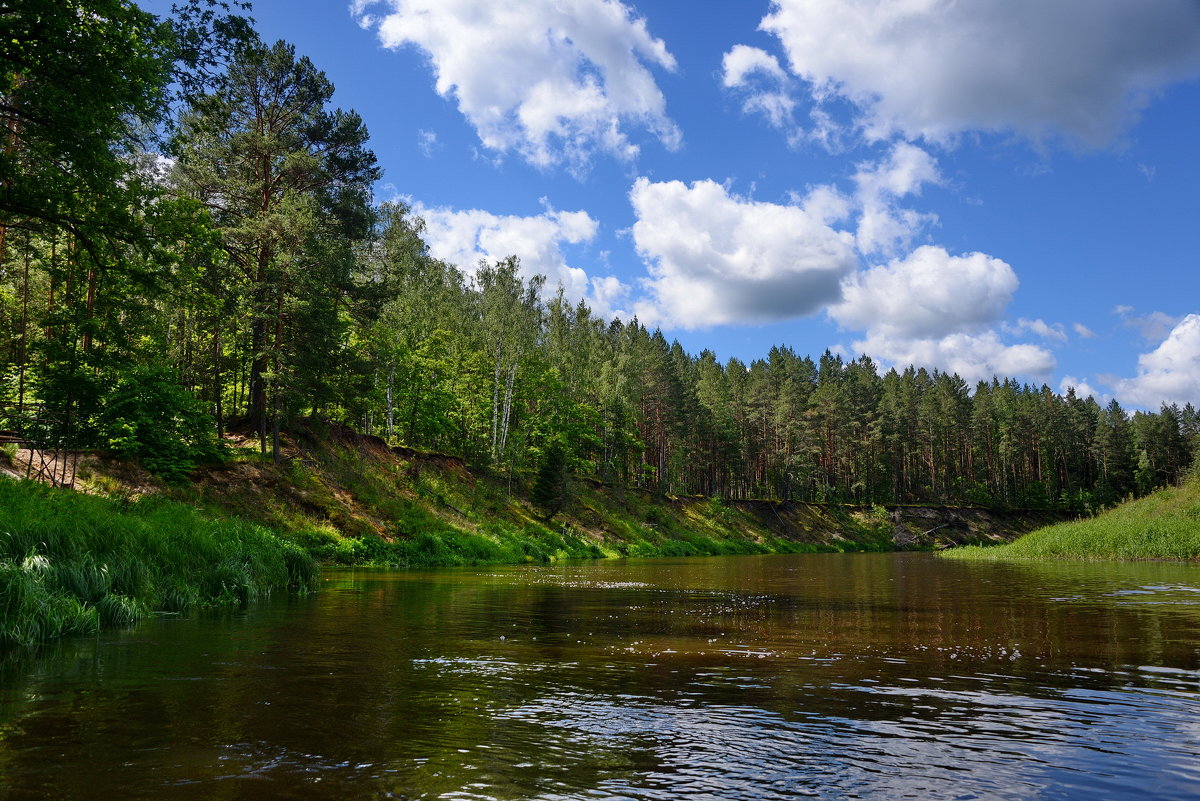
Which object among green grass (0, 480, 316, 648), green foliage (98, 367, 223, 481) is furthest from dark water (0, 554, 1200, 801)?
green foliage (98, 367, 223, 481)

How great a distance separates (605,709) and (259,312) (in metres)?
29.5

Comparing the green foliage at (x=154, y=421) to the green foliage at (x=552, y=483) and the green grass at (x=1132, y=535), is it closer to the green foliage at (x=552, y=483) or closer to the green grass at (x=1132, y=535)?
the green foliage at (x=552, y=483)

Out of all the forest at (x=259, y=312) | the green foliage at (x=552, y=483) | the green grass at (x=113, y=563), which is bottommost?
the green grass at (x=113, y=563)

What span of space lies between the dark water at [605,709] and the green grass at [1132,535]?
94.0 feet

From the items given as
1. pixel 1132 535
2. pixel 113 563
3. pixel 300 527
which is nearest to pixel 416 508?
pixel 300 527

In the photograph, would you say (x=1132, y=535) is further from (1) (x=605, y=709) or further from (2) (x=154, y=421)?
(2) (x=154, y=421)

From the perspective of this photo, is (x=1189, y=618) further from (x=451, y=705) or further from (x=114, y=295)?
(x=114, y=295)

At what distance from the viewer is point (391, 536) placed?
113 ft

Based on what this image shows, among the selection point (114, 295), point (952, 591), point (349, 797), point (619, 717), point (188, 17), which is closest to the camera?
point (349, 797)

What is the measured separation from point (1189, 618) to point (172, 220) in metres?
23.3

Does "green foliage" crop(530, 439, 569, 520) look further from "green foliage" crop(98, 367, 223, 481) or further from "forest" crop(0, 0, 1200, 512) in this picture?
"green foliage" crop(98, 367, 223, 481)

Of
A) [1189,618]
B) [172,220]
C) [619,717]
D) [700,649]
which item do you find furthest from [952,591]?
[172,220]

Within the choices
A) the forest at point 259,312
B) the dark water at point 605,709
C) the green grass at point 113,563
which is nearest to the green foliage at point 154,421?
the forest at point 259,312

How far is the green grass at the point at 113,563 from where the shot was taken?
33.2 feet
